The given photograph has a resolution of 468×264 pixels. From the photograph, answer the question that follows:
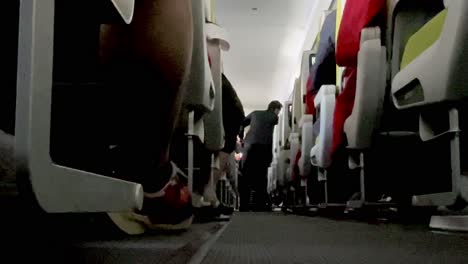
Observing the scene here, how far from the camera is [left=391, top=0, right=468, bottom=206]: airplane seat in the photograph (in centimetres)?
116

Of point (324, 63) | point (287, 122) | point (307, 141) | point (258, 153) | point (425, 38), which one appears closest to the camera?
point (425, 38)

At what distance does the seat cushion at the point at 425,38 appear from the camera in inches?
49.4

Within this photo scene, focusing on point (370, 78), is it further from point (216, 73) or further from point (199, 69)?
point (199, 69)

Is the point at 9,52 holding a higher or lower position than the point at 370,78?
lower

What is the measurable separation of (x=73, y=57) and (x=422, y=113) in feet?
3.27

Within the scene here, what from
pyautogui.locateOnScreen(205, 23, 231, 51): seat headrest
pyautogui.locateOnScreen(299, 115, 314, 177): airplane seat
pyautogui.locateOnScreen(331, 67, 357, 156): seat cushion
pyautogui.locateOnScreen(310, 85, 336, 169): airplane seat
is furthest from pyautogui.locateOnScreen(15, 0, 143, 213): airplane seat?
pyautogui.locateOnScreen(299, 115, 314, 177): airplane seat

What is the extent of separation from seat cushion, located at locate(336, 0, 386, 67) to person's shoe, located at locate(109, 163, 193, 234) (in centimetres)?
87

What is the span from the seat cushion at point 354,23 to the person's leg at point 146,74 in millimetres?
1023

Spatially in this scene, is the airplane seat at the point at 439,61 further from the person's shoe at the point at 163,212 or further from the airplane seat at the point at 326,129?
the airplane seat at the point at 326,129

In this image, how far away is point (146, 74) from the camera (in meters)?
0.78

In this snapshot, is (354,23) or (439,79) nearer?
(439,79)

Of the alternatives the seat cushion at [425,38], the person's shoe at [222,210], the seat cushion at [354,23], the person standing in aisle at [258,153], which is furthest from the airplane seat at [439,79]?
the person standing in aisle at [258,153]

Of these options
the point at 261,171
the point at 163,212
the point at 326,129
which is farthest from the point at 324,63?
the point at 261,171

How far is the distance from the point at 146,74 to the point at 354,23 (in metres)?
1.20
